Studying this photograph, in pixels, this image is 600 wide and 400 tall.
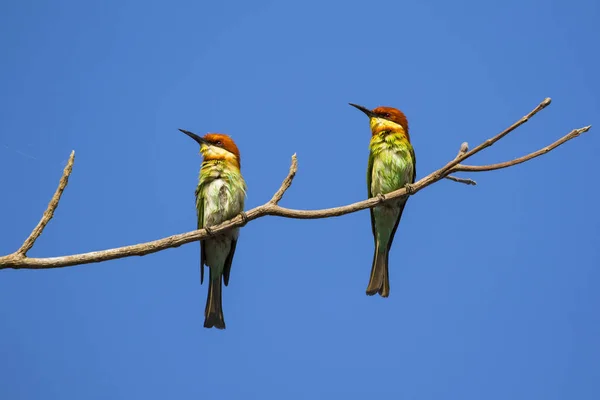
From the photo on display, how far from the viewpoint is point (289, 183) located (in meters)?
4.60

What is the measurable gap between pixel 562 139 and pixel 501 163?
0.38 meters

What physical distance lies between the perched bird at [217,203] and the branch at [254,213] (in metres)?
0.55

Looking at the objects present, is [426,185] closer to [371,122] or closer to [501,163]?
[501,163]

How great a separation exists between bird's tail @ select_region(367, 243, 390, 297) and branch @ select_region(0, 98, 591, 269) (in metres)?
1.17

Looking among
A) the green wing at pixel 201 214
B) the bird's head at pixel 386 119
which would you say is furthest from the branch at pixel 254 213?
the bird's head at pixel 386 119

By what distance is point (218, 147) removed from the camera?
243 inches

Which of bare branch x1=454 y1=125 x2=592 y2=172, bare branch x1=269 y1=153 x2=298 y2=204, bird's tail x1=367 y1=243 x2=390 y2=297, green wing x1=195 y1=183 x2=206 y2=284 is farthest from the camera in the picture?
bird's tail x1=367 y1=243 x2=390 y2=297

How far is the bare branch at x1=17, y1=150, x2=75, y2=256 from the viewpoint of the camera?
4008mm

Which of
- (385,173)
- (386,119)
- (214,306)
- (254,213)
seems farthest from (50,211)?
(386,119)

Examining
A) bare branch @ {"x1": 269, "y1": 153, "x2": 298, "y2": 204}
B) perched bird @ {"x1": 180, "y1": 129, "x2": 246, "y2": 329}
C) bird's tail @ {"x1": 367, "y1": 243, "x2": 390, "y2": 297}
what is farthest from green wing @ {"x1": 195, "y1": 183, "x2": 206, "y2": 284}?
bare branch @ {"x1": 269, "y1": 153, "x2": 298, "y2": 204}

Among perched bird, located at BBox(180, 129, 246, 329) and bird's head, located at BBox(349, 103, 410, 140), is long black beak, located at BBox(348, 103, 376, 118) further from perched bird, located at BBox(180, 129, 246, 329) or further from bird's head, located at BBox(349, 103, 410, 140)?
perched bird, located at BBox(180, 129, 246, 329)

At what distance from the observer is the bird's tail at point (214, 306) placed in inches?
230

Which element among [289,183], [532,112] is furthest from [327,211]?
[532,112]

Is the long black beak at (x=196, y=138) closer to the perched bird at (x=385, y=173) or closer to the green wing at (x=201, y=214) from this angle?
the green wing at (x=201, y=214)
